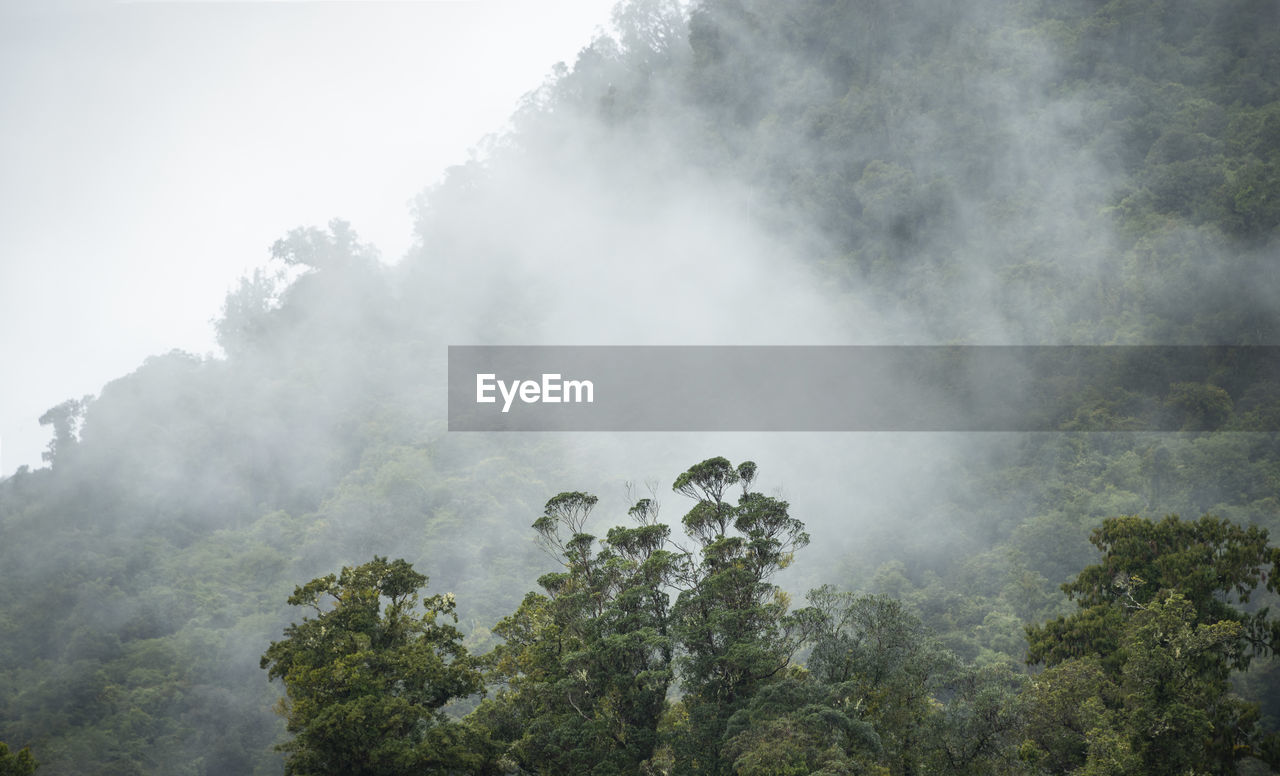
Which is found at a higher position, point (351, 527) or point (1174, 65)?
point (1174, 65)

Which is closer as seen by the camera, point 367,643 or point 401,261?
point 367,643

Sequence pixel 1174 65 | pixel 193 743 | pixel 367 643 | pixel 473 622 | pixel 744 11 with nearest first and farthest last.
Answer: pixel 367 643
pixel 193 743
pixel 473 622
pixel 1174 65
pixel 744 11

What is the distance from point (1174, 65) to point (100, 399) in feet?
224

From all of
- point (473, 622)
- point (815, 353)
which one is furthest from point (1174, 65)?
point (473, 622)

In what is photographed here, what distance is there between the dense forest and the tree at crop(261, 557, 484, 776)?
0.09 meters

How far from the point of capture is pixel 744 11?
71.1m

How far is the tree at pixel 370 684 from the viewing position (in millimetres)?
17641

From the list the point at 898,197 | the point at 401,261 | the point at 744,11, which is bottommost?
the point at 898,197

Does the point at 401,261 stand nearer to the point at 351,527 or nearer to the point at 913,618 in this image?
the point at 351,527
